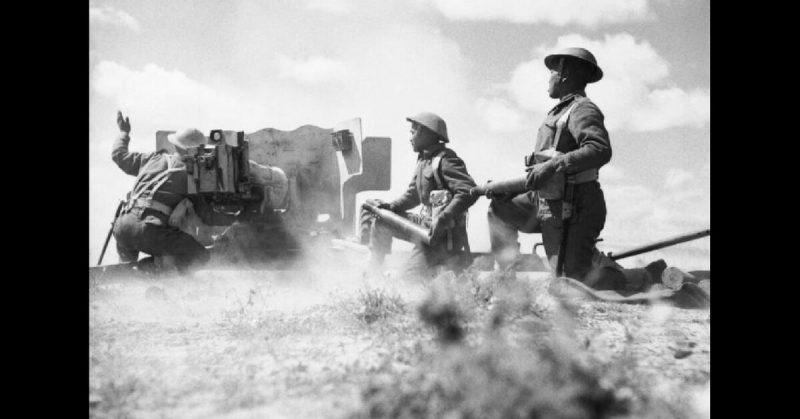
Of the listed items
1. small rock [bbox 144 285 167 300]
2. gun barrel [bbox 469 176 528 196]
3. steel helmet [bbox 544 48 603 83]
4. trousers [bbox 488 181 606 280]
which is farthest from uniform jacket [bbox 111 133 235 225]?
steel helmet [bbox 544 48 603 83]

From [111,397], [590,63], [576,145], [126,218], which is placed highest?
[590,63]

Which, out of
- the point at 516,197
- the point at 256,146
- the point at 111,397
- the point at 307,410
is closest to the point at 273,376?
the point at 307,410

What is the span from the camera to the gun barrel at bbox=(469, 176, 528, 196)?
18.1 ft

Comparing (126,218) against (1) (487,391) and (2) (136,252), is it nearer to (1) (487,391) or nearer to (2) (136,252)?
(2) (136,252)

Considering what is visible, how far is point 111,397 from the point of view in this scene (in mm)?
2777

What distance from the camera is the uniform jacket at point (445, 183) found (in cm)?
609

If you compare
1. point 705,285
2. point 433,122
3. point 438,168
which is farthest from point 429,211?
point 705,285

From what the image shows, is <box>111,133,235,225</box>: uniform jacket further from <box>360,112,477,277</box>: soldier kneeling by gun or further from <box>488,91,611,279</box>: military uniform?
<box>488,91,611,279</box>: military uniform

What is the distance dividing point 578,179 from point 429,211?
1674mm

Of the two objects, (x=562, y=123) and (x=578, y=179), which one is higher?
(x=562, y=123)

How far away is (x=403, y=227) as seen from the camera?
634cm

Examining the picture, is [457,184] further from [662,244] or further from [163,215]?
[163,215]

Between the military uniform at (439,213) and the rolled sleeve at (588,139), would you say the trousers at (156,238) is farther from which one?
the rolled sleeve at (588,139)

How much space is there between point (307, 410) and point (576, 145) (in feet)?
11.6
